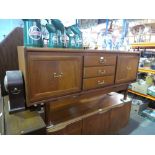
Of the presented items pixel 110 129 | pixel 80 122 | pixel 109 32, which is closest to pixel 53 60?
pixel 80 122

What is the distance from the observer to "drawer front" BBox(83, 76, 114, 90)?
3.40 ft

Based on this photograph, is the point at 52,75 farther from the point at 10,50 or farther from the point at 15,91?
the point at 10,50

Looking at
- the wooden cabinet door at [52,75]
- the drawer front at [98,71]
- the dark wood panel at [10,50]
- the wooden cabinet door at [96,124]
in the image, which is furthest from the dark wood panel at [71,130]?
the dark wood panel at [10,50]

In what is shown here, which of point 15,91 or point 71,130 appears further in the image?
point 71,130

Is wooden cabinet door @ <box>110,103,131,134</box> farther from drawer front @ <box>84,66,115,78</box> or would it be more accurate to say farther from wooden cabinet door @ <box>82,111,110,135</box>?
drawer front @ <box>84,66,115,78</box>

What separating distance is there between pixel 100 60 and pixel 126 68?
1.37 ft

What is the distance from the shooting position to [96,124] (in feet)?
4.08

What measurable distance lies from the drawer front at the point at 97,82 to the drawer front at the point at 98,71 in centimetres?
4

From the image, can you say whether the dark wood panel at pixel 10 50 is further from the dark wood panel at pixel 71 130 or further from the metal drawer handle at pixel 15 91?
the dark wood panel at pixel 71 130

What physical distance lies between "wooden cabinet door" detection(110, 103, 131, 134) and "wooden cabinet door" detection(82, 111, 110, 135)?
0.09 m

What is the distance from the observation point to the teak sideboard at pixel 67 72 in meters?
0.77

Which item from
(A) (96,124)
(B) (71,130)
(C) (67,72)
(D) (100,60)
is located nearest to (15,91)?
(C) (67,72)
